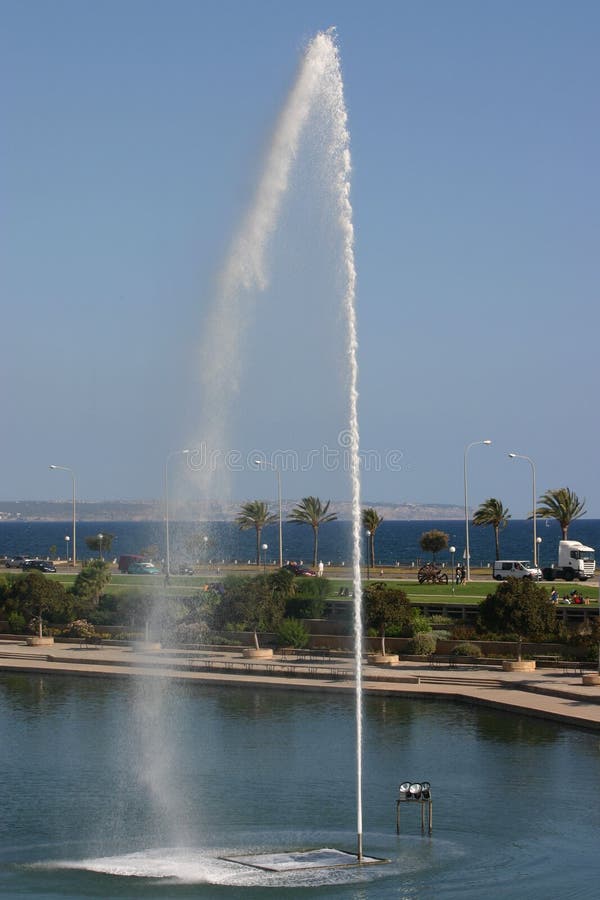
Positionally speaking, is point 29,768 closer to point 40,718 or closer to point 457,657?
point 40,718

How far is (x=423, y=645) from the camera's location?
167 feet

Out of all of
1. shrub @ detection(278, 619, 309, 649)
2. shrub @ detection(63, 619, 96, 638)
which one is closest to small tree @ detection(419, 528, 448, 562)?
shrub @ detection(63, 619, 96, 638)

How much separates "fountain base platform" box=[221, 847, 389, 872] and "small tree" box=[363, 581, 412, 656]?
27125 millimetres

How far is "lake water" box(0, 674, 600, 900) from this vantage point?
22609 millimetres

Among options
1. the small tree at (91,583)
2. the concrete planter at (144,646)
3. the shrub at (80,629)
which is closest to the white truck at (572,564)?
the small tree at (91,583)

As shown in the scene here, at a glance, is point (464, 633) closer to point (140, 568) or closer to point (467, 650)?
point (467, 650)

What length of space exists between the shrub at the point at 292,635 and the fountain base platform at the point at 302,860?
30.3m

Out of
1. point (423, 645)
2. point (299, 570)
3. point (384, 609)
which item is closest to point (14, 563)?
point (299, 570)

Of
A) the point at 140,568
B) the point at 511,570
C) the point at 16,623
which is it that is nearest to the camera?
the point at 16,623

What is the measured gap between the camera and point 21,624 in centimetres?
6219

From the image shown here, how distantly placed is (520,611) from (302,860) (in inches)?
995

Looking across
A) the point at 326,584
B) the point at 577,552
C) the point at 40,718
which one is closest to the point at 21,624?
the point at 326,584

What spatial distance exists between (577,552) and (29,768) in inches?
2109

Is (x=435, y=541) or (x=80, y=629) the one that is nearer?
(x=80, y=629)
